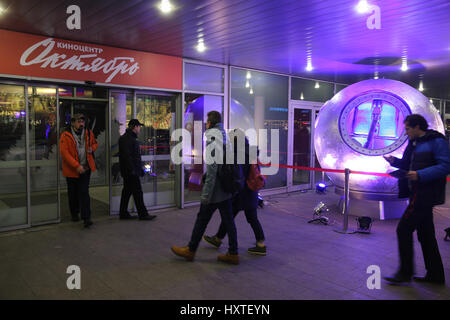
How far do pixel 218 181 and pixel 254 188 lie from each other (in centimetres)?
70

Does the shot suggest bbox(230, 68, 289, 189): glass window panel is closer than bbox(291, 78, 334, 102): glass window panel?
Yes

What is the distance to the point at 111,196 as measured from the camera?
7.59 meters

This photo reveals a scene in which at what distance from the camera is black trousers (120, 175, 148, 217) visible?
7.09 meters

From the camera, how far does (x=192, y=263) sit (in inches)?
193

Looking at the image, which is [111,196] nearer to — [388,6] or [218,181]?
[218,181]

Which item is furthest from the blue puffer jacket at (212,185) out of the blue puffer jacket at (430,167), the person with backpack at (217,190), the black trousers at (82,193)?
the black trousers at (82,193)

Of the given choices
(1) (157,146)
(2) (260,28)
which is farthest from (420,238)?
(1) (157,146)

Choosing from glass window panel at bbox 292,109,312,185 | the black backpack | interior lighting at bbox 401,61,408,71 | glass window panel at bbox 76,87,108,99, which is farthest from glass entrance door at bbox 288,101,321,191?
the black backpack

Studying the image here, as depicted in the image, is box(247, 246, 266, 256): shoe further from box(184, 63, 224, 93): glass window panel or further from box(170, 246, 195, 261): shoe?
box(184, 63, 224, 93): glass window panel

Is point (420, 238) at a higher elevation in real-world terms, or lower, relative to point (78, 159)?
lower

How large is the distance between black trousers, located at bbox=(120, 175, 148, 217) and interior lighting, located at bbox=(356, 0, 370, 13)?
4.74 meters

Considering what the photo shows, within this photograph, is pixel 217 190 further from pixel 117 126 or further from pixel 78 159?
pixel 117 126

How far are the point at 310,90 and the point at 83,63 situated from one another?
7087 millimetres
